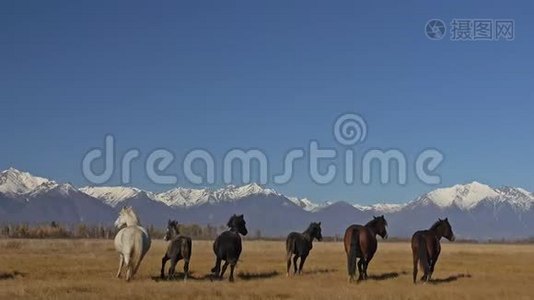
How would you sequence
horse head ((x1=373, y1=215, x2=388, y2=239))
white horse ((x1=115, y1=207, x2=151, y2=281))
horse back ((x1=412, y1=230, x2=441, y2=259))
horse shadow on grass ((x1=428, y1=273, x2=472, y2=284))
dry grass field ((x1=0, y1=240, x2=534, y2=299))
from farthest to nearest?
horse head ((x1=373, y1=215, x2=388, y2=239)) < horse shadow on grass ((x1=428, y1=273, x2=472, y2=284)) < horse back ((x1=412, y1=230, x2=441, y2=259)) < white horse ((x1=115, y1=207, x2=151, y2=281)) < dry grass field ((x1=0, y1=240, x2=534, y2=299))

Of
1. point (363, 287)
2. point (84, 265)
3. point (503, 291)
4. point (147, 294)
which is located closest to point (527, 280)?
point (503, 291)

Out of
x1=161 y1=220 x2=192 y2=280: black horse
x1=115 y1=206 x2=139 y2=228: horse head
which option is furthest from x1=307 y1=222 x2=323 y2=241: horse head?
x1=115 y1=206 x2=139 y2=228: horse head

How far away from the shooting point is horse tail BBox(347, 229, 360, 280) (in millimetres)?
23986

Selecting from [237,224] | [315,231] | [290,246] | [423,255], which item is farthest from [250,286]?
[315,231]

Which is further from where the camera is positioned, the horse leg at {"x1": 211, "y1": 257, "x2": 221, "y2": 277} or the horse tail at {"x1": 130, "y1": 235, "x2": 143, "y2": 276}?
the horse leg at {"x1": 211, "y1": 257, "x2": 221, "y2": 277}

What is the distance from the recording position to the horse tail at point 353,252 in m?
24.0

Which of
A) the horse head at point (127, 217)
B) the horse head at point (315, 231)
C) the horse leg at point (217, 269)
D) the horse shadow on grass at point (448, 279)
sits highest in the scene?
the horse head at point (127, 217)

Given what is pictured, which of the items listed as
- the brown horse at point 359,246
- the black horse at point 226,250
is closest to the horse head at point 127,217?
the black horse at point 226,250

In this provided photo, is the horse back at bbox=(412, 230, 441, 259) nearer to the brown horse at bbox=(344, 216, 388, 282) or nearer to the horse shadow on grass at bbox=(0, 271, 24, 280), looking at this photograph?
the brown horse at bbox=(344, 216, 388, 282)

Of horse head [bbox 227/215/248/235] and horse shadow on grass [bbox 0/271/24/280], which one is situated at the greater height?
horse head [bbox 227/215/248/235]

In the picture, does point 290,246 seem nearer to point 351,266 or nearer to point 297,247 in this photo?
point 297,247

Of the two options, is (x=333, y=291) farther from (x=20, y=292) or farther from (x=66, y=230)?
(x=66, y=230)

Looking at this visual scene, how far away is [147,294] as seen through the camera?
19.4 metres

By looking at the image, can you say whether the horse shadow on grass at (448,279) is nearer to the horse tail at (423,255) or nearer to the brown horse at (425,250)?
the brown horse at (425,250)
